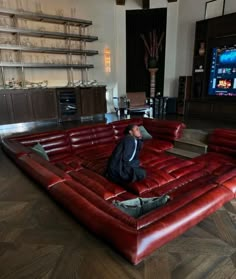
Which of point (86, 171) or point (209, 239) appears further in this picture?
point (86, 171)

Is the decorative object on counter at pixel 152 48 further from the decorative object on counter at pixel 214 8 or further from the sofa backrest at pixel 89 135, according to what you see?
the sofa backrest at pixel 89 135

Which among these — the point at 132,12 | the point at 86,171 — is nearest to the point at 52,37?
the point at 132,12

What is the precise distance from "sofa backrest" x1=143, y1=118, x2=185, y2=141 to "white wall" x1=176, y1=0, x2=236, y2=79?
423cm

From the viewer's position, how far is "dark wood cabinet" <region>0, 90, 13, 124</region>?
547 centimetres

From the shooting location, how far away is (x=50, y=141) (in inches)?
133

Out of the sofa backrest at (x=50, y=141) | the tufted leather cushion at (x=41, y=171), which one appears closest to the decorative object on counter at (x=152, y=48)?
the sofa backrest at (x=50, y=141)

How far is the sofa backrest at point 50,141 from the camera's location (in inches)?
127

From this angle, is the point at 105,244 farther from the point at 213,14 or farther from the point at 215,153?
the point at 213,14

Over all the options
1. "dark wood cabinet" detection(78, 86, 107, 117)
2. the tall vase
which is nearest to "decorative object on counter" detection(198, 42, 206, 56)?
the tall vase

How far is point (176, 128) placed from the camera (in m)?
3.91

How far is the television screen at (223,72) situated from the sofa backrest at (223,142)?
3.33 m

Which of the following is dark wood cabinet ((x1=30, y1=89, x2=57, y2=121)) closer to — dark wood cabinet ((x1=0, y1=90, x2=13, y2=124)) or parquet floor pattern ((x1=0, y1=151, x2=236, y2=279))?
dark wood cabinet ((x1=0, y1=90, x2=13, y2=124))

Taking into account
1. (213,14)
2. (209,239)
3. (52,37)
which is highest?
(213,14)

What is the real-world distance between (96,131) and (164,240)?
288 centimetres
